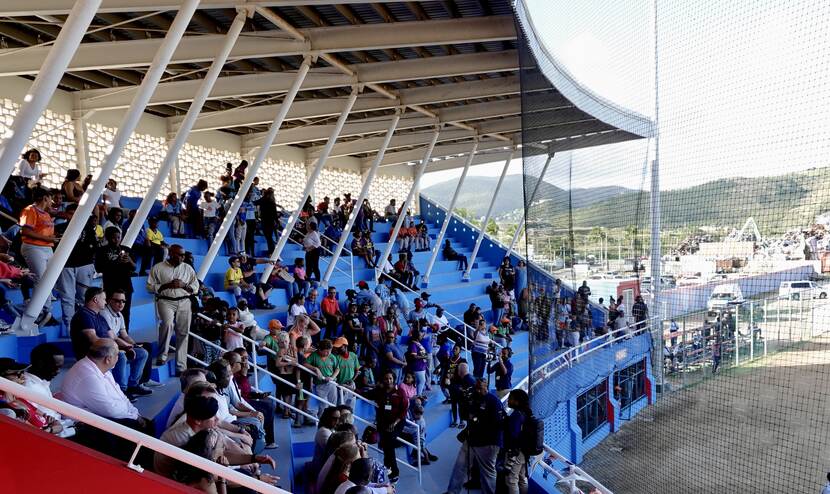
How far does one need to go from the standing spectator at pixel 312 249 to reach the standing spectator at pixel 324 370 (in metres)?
5.80

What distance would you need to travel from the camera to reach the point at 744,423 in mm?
4176

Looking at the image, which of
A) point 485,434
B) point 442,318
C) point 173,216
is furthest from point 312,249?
point 485,434

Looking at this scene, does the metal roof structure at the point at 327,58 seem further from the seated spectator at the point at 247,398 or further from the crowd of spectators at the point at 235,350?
the seated spectator at the point at 247,398

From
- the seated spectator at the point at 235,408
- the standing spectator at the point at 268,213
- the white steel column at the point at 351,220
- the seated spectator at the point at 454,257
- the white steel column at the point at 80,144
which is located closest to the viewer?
the seated spectator at the point at 235,408

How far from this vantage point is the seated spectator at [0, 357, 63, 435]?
13.5 ft

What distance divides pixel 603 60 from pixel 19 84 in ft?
43.6

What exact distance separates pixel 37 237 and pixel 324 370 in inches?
151

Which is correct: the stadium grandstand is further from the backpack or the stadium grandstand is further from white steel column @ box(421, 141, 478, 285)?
white steel column @ box(421, 141, 478, 285)

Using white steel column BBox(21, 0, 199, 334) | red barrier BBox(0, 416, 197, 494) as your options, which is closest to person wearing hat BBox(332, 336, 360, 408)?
white steel column BBox(21, 0, 199, 334)

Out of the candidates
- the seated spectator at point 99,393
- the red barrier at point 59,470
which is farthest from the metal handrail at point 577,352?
the seated spectator at point 99,393

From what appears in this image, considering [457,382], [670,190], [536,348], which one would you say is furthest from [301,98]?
[670,190]

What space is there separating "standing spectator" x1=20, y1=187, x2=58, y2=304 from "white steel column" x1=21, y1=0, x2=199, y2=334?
0.35 m

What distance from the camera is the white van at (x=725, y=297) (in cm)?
405

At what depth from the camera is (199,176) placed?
20.4m
